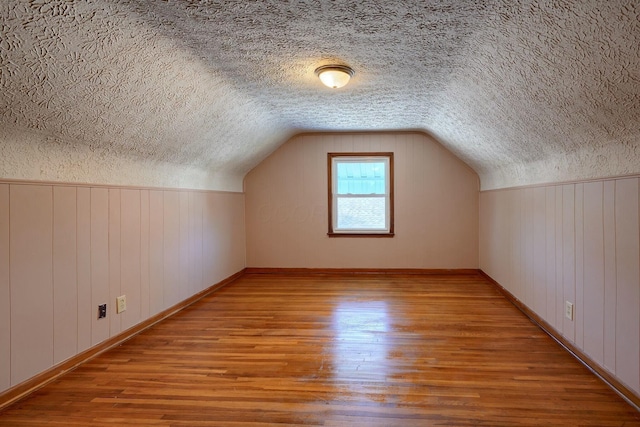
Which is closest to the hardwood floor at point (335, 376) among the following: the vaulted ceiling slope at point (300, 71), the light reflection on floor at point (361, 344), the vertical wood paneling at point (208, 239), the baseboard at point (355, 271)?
the light reflection on floor at point (361, 344)

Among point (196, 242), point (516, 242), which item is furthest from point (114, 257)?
point (516, 242)

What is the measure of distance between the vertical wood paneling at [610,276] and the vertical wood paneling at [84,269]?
3356 mm

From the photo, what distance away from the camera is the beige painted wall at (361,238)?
5.47 m

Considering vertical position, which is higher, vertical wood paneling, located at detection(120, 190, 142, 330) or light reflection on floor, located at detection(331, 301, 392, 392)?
vertical wood paneling, located at detection(120, 190, 142, 330)

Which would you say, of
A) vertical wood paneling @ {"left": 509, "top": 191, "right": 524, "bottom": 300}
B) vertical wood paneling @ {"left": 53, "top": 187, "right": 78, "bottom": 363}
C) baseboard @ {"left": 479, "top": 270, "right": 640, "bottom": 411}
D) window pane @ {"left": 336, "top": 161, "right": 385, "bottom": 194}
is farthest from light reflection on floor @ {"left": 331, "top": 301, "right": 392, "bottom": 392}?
window pane @ {"left": 336, "top": 161, "right": 385, "bottom": 194}

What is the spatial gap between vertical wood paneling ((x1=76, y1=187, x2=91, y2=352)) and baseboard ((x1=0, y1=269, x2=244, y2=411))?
0.08 meters

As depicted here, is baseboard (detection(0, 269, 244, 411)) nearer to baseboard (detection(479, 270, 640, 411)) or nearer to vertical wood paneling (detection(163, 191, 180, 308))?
vertical wood paneling (detection(163, 191, 180, 308))

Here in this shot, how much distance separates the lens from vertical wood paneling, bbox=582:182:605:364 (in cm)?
238

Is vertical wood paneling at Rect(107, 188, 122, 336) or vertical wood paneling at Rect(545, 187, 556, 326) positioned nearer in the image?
vertical wood paneling at Rect(107, 188, 122, 336)

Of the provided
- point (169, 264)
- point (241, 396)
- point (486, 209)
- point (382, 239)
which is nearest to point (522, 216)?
point (486, 209)

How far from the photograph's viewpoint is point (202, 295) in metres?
4.37

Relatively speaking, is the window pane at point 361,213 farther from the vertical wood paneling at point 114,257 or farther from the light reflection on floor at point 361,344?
the vertical wood paneling at point 114,257

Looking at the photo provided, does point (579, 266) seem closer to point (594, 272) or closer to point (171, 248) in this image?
point (594, 272)

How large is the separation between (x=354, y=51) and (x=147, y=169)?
6.80ft
